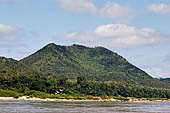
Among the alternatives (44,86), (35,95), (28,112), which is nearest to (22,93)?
(35,95)

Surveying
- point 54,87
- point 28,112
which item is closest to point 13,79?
point 54,87

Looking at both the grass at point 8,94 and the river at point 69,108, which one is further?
the grass at point 8,94

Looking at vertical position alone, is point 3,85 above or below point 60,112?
above

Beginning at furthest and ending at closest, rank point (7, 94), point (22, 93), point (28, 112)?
point (22, 93)
point (7, 94)
point (28, 112)

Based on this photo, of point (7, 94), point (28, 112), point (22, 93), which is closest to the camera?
point (28, 112)

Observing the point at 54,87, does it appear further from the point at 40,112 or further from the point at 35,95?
the point at 40,112

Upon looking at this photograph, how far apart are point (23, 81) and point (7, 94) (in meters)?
28.8

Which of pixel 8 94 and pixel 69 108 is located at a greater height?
pixel 8 94

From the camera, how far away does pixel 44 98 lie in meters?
171

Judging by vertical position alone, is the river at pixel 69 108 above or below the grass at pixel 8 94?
below

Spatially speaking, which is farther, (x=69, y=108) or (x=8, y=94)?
(x=8, y=94)

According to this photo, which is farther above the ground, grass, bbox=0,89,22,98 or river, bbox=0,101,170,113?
grass, bbox=0,89,22,98

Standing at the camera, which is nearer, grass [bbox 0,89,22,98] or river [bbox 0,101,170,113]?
river [bbox 0,101,170,113]

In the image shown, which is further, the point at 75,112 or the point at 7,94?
the point at 7,94
